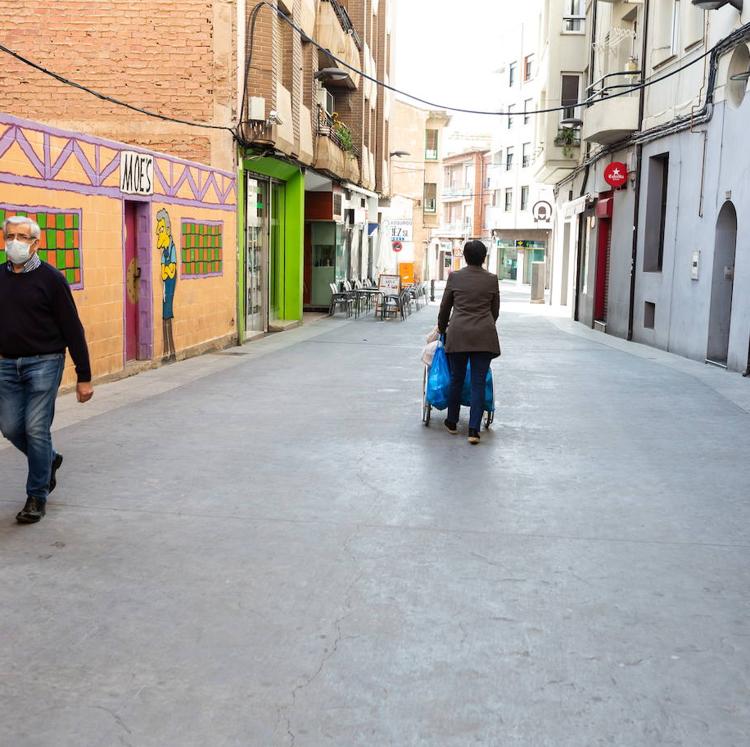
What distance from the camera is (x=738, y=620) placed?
4574 mm

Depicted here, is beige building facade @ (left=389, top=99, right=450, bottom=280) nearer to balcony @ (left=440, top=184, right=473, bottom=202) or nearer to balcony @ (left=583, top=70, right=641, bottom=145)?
balcony @ (left=440, top=184, right=473, bottom=202)

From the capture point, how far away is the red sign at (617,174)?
23.0 metres

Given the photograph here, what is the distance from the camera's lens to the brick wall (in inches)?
670

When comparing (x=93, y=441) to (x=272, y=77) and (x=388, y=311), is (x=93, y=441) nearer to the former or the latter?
(x=272, y=77)

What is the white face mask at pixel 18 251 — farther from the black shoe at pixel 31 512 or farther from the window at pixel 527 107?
the window at pixel 527 107

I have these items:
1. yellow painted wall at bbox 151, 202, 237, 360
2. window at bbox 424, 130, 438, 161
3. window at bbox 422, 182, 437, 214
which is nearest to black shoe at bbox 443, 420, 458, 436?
yellow painted wall at bbox 151, 202, 237, 360

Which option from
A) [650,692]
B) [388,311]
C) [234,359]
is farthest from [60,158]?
[388,311]

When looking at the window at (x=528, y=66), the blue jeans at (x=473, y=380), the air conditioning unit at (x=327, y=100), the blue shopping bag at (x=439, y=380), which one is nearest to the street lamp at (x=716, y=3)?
the blue shopping bag at (x=439, y=380)

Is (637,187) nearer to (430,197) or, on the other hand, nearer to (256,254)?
(256,254)

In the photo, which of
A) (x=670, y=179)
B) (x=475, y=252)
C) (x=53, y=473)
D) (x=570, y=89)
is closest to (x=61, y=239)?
(x=475, y=252)

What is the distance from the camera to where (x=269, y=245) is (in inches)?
908

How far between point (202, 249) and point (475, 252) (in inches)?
335

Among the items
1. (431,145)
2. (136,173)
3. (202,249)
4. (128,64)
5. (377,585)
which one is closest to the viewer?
(377,585)

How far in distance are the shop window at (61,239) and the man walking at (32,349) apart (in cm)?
479
